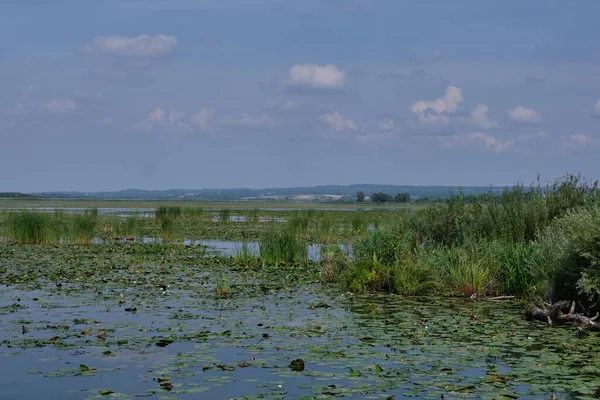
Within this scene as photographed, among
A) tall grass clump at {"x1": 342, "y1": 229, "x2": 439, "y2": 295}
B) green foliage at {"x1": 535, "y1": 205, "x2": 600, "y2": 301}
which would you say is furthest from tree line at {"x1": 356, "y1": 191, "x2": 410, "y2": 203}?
green foliage at {"x1": 535, "y1": 205, "x2": 600, "y2": 301}

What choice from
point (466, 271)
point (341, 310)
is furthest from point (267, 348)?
point (466, 271)

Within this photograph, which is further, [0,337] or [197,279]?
[197,279]

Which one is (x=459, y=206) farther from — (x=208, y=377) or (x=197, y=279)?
(x=208, y=377)

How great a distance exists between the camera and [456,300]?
17469mm

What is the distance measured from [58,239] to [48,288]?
13633 millimetres

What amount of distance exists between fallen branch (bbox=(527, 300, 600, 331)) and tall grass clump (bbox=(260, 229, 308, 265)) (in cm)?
1070

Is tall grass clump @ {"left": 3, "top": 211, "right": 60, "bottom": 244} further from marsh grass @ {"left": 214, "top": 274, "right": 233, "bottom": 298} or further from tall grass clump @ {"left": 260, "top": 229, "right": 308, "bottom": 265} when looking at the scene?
marsh grass @ {"left": 214, "top": 274, "right": 233, "bottom": 298}

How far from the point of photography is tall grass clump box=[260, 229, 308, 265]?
957 inches

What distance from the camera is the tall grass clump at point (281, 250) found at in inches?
957

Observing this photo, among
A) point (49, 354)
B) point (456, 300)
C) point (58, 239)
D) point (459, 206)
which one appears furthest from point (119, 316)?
point (58, 239)

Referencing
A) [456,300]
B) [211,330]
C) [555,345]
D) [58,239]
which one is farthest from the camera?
[58,239]

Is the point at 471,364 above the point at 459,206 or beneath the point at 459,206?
beneath

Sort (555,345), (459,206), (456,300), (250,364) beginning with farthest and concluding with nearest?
(459,206), (456,300), (555,345), (250,364)

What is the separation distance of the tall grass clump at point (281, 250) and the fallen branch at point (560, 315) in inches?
421
